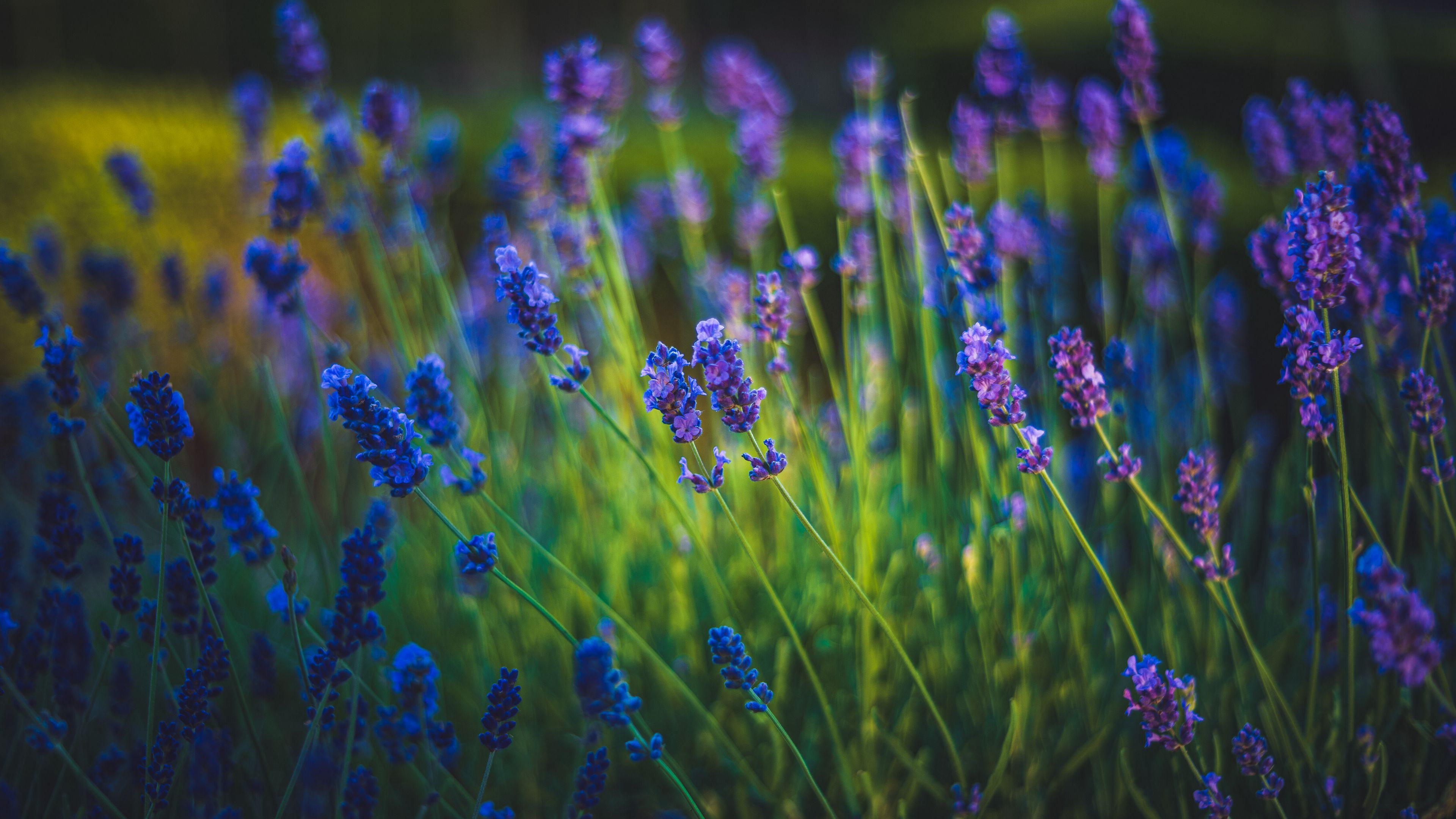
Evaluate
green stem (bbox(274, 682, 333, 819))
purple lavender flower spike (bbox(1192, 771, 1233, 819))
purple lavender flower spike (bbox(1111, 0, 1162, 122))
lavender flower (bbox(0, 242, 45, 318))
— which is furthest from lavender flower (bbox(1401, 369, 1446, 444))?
lavender flower (bbox(0, 242, 45, 318))

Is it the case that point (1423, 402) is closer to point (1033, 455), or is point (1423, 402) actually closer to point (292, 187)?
point (1033, 455)

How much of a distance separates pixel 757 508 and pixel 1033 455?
1.21m

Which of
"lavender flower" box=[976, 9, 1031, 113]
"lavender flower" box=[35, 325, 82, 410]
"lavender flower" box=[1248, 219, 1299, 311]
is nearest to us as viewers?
"lavender flower" box=[35, 325, 82, 410]

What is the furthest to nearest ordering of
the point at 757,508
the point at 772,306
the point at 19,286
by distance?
the point at 757,508
the point at 19,286
the point at 772,306

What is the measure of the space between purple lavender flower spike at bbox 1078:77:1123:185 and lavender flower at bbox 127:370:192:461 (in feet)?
6.48

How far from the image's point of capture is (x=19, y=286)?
5.55 feet

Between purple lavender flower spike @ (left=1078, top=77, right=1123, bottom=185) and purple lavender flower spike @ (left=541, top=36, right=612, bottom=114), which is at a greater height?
purple lavender flower spike @ (left=1078, top=77, right=1123, bottom=185)

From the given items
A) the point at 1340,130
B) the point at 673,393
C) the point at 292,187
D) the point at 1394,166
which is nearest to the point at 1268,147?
the point at 1340,130

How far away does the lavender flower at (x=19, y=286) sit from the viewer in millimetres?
1660

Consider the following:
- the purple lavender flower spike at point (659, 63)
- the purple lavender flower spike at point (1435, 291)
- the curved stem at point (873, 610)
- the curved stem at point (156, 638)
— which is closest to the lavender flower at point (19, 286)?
the curved stem at point (156, 638)

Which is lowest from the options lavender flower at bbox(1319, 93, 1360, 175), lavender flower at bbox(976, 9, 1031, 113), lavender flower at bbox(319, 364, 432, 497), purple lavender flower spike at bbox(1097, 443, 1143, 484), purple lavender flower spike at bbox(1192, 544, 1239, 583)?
lavender flower at bbox(319, 364, 432, 497)

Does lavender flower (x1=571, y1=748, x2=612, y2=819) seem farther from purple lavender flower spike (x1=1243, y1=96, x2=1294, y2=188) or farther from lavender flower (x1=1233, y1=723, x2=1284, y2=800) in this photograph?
purple lavender flower spike (x1=1243, y1=96, x2=1294, y2=188)

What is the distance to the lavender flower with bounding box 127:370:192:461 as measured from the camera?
1.07m

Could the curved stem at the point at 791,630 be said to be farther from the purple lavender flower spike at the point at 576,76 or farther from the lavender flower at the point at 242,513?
the purple lavender flower spike at the point at 576,76
